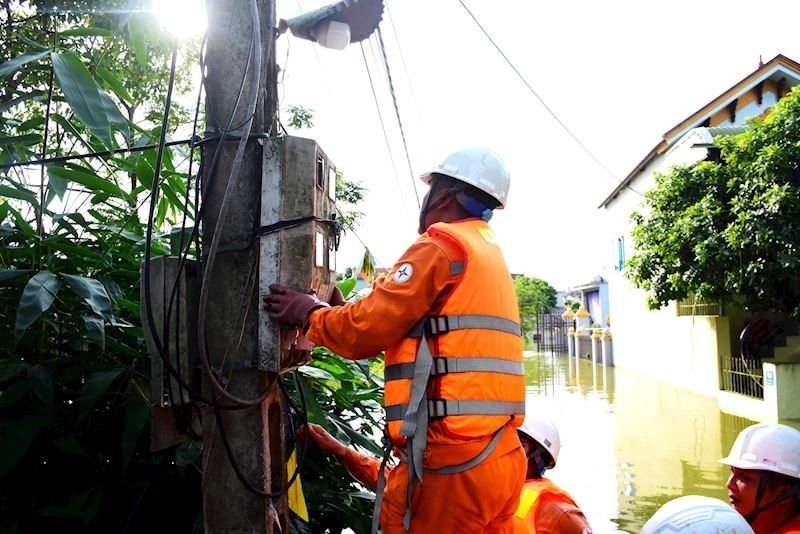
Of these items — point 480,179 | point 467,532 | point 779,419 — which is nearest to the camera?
point 467,532

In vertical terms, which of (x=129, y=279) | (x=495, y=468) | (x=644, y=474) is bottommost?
(x=644, y=474)

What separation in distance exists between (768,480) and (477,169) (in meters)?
2.04

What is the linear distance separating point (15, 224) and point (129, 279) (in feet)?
1.91

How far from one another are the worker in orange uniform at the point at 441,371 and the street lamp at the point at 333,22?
32.8 inches

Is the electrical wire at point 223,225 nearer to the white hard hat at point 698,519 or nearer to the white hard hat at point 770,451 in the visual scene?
the white hard hat at point 698,519

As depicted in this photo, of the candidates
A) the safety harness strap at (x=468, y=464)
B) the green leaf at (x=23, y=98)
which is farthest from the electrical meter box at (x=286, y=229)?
the green leaf at (x=23, y=98)

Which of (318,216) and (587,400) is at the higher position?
(318,216)

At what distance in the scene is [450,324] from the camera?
7.82ft

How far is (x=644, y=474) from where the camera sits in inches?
390

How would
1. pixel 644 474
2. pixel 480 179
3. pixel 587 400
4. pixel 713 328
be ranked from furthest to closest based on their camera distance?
pixel 587 400
pixel 713 328
pixel 644 474
pixel 480 179

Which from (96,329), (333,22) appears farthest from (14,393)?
(333,22)

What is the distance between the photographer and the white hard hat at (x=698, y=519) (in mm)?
2730

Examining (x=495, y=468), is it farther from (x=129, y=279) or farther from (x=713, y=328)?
(x=713, y=328)

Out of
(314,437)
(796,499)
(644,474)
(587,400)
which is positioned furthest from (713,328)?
(314,437)
